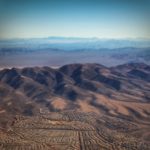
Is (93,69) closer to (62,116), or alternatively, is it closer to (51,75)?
(51,75)

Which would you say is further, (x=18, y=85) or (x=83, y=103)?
(x=18, y=85)

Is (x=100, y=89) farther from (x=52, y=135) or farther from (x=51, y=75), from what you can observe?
(x=52, y=135)

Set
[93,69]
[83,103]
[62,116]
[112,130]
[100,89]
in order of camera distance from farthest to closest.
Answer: [93,69]
[100,89]
[83,103]
[62,116]
[112,130]

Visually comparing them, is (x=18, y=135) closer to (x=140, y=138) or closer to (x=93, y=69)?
(x=140, y=138)

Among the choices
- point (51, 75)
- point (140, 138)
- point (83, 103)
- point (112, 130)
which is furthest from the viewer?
point (51, 75)

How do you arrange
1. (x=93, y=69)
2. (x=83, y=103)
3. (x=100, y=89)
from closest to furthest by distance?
(x=83, y=103) < (x=100, y=89) < (x=93, y=69)

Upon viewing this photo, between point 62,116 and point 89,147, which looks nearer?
point 89,147

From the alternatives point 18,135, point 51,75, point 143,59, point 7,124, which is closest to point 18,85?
point 51,75

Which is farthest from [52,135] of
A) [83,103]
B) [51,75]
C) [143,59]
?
[143,59]

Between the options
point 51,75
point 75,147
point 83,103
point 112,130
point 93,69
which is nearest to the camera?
point 75,147
